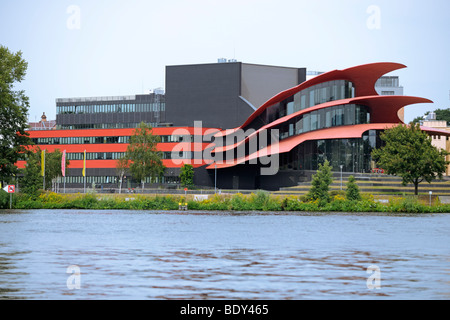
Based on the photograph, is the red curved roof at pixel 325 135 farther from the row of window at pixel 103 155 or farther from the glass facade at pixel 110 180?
the glass facade at pixel 110 180

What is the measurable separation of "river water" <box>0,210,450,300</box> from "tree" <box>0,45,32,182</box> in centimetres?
3266

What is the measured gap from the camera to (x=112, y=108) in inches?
5881

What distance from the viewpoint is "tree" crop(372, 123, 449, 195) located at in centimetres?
8250

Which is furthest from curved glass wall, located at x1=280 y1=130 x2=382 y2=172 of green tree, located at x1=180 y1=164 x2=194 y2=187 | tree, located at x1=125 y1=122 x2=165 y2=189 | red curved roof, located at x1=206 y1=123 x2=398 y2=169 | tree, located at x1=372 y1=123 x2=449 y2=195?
green tree, located at x1=180 y1=164 x2=194 y2=187

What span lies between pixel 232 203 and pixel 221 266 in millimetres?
49602

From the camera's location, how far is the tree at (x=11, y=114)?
6378 centimetres

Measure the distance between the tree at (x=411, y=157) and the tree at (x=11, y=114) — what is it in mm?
42813

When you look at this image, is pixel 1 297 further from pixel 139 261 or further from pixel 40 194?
pixel 40 194

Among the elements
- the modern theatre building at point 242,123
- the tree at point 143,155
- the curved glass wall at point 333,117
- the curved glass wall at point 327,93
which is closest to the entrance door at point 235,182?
the modern theatre building at point 242,123

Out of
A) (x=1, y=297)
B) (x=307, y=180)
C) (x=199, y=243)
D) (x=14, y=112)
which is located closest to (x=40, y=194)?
(x=14, y=112)

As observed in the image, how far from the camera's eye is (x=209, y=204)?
69562mm

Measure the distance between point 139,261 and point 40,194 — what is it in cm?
5564

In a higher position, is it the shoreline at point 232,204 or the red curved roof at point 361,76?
the red curved roof at point 361,76

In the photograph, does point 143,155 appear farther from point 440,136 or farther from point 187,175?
point 440,136
